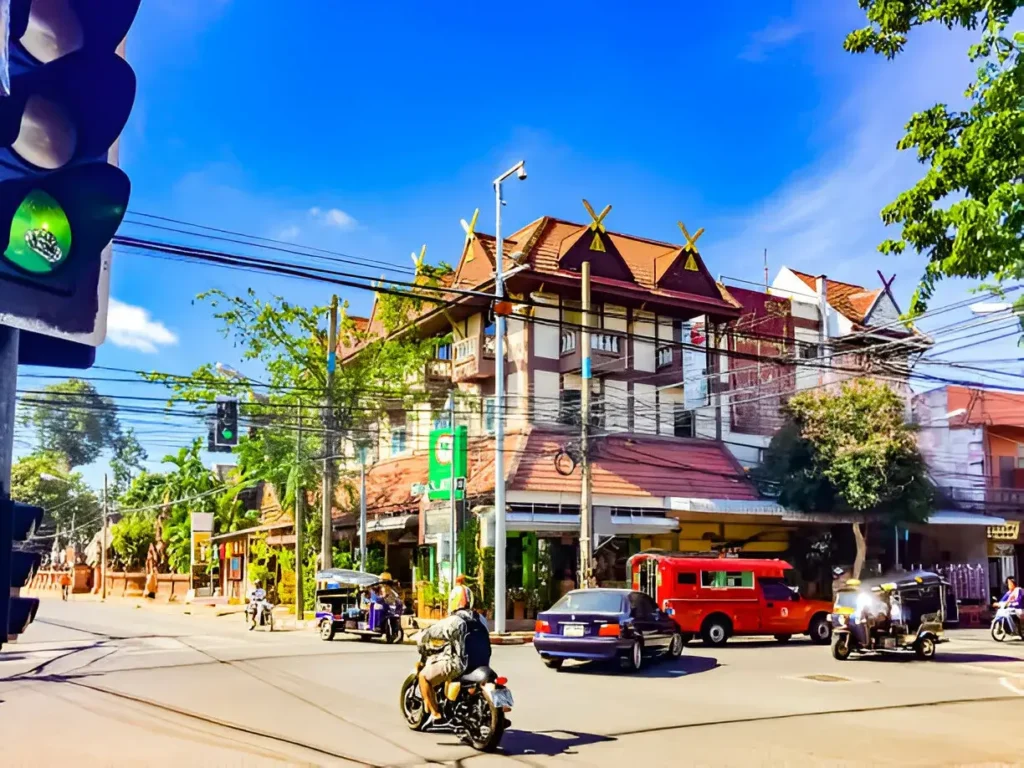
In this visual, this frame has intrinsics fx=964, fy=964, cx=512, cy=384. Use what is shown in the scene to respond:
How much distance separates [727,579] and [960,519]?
15.4 meters

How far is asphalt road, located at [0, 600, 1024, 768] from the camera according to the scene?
A: 9.31 meters

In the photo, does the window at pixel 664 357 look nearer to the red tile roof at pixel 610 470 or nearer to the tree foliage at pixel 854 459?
the red tile roof at pixel 610 470

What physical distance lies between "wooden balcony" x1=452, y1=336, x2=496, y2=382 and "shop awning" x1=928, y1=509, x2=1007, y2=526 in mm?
15849

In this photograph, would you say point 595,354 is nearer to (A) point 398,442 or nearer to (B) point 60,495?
(A) point 398,442

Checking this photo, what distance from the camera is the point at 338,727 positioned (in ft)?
35.2

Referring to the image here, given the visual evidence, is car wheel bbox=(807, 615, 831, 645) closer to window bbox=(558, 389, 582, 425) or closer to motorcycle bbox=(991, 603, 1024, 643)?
motorcycle bbox=(991, 603, 1024, 643)

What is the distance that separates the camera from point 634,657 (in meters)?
17.1

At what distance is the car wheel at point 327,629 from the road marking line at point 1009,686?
14.7 metres

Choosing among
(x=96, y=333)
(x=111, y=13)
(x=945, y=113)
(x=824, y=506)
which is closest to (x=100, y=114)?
(x=111, y=13)

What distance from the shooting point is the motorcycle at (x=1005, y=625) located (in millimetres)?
25562

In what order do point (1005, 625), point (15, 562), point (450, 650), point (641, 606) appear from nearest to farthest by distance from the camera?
point (15, 562) → point (450, 650) → point (641, 606) → point (1005, 625)

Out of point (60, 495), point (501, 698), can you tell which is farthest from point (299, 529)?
point (60, 495)

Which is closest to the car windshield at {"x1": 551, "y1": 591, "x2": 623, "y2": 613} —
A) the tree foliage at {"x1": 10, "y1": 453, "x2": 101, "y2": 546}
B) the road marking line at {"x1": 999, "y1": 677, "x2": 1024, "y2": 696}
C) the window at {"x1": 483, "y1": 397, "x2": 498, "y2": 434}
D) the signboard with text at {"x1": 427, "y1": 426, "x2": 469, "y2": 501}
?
the road marking line at {"x1": 999, "y1": 677, "x2": 1024, "y2": 696}

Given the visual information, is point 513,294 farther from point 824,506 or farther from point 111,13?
point 111,13
